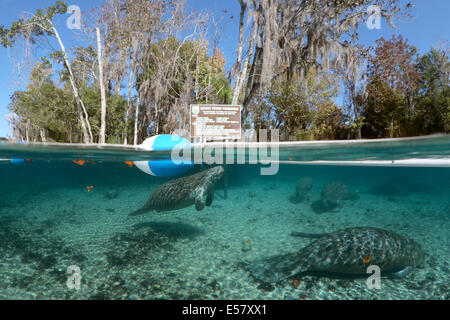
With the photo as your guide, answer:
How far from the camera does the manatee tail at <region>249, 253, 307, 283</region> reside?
17.4ft

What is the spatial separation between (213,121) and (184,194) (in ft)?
13.3

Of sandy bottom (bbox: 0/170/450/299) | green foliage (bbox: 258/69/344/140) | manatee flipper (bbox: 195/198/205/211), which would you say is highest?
green foliage (bbox: 258/69/344/140)

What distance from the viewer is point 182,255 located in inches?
267

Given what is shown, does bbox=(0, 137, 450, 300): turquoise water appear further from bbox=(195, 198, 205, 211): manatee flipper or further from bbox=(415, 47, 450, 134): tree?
bbox=(415, 47, 450, 134): tree

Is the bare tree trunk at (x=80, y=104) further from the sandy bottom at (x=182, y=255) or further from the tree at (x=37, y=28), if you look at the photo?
the sandy bottom at (x=182, y=255)

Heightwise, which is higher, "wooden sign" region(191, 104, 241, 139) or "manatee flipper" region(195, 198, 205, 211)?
"wooden sign" region(191, 104, 241, 139)

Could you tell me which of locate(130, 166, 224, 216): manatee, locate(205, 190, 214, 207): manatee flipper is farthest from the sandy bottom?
locate(205, 190, 214, 207): manatee flipper

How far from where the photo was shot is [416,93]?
18.0 metres

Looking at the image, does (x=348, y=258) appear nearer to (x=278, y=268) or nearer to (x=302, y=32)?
(x=278, y=268)

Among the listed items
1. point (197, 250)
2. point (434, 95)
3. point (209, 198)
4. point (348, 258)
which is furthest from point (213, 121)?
point (434, 95)

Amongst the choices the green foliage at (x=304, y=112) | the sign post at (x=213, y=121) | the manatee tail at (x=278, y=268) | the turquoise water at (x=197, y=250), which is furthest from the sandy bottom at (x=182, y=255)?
the green foliage at (x=304, y=112)

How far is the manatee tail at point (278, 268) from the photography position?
17.4ft
